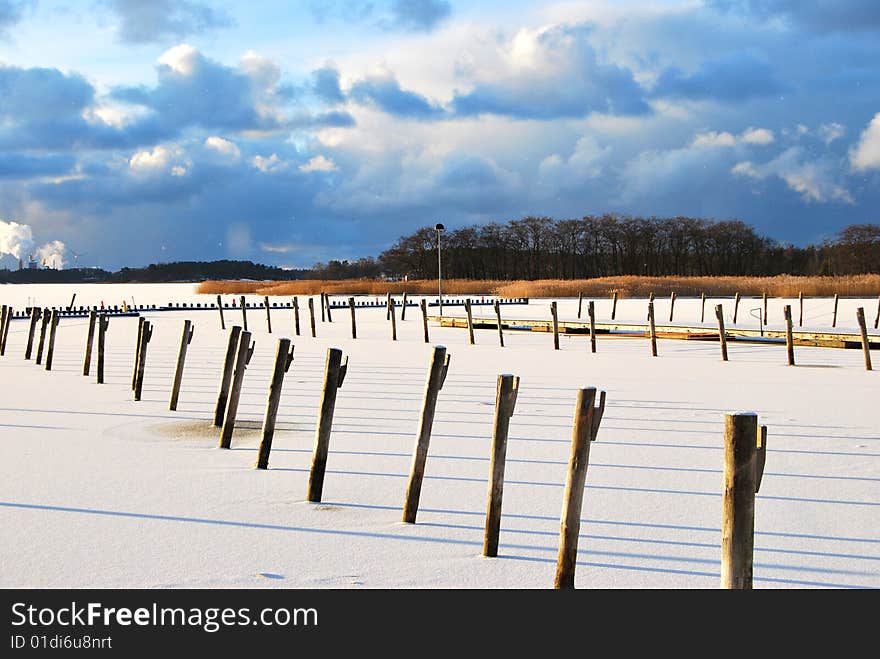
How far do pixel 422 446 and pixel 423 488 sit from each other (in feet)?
4.11

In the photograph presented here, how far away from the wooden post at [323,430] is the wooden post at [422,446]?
0.95 meters

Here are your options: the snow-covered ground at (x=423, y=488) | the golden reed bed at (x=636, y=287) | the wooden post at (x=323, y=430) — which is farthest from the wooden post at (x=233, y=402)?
the golden reed bed at (x=636, y=287)

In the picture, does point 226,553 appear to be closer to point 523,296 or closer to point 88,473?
point 88,473

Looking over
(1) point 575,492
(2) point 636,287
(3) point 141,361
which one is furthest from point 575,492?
(2) point 636,287

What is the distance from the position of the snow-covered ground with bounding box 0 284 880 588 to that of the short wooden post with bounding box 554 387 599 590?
0.94ft

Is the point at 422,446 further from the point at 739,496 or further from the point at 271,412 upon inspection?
the point at 739,496

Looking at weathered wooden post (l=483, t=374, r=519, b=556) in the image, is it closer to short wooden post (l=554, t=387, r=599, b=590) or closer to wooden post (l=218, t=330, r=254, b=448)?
short wooden post (l=554, t=387, r=599, b=590)

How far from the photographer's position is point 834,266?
A: 112 m

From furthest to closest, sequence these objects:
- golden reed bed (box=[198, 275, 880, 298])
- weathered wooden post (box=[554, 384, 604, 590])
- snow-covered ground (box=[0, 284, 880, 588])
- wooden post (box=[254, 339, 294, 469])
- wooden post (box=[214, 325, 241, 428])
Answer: golden reed bed (box=[198, 275, 880, 298]) → wooden post (box=[214, 325, 241, 428]) → wooden post (box=[254, 339, 294, 469]) → snow-covered ground (box=[0, 284, 880, 588]) → weathered wooden post (box=[554, 384, 604, 590])

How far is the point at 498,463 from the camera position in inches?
Result: 273

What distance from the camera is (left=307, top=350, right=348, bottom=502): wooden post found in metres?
8.45

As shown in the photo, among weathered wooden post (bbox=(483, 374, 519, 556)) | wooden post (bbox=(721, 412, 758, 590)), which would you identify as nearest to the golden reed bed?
weathered wooden post (bbox=(483, 374, 519, 556))

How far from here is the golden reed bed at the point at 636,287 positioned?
6278cm
